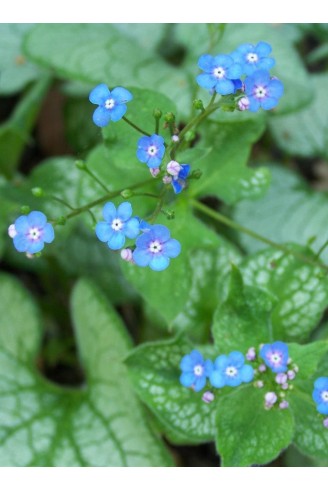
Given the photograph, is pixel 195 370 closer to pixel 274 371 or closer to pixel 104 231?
pixel 274 371

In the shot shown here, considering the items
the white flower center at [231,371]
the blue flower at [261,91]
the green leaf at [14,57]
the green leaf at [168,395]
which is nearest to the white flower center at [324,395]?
the white flower center at [231,371]

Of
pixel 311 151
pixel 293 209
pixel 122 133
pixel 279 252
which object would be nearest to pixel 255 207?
pixel 293 209

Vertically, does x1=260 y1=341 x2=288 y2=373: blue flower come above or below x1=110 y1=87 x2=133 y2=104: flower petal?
below

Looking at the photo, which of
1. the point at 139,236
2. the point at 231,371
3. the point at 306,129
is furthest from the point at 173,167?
the point at 306,129

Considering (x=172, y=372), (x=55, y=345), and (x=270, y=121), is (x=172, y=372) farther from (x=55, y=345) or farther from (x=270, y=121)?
(x=270, y=121)

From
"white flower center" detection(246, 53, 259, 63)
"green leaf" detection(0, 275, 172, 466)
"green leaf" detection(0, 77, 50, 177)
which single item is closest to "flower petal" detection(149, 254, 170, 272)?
"white flower center" detection(246, 53, 259, 63)

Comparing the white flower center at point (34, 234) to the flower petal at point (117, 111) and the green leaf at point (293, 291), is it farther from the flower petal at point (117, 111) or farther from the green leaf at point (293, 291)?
the green leaf at point (293, 291)

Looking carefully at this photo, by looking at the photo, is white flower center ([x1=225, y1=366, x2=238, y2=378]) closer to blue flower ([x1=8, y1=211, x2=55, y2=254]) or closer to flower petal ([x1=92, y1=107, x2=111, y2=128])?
blue flower ([x1=8, y1=211, x2=55, y2=254])
